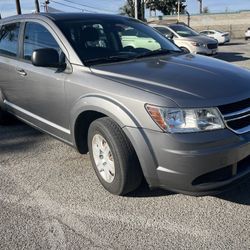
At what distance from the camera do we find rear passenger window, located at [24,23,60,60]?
4.43 m

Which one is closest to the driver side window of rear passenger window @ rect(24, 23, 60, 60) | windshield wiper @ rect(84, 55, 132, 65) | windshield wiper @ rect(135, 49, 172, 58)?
rear passenger window @ rect(24, 23, 60, 60)

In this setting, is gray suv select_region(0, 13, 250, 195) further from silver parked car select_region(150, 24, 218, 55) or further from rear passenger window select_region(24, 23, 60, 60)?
silver parked car select_region(150, 24, 218, 55)

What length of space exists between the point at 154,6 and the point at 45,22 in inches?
2920

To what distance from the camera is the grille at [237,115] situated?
3176 mm

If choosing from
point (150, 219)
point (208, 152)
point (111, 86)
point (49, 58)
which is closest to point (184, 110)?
point (208, 152)

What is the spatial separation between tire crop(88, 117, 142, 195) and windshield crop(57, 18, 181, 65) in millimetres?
786

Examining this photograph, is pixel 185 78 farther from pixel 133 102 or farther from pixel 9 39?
pixel 9 39

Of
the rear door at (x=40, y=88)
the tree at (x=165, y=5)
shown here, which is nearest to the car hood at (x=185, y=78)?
the rear door at (x=40, y=88)

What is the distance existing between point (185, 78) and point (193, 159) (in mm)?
826

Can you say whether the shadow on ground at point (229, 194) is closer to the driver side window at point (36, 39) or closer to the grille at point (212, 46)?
the driver side window at point (36, 39)

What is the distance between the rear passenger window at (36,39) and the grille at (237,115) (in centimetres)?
199

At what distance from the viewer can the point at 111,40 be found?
4.50m

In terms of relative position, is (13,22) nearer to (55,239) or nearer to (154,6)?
(55,239)

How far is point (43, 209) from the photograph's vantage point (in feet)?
11.9
